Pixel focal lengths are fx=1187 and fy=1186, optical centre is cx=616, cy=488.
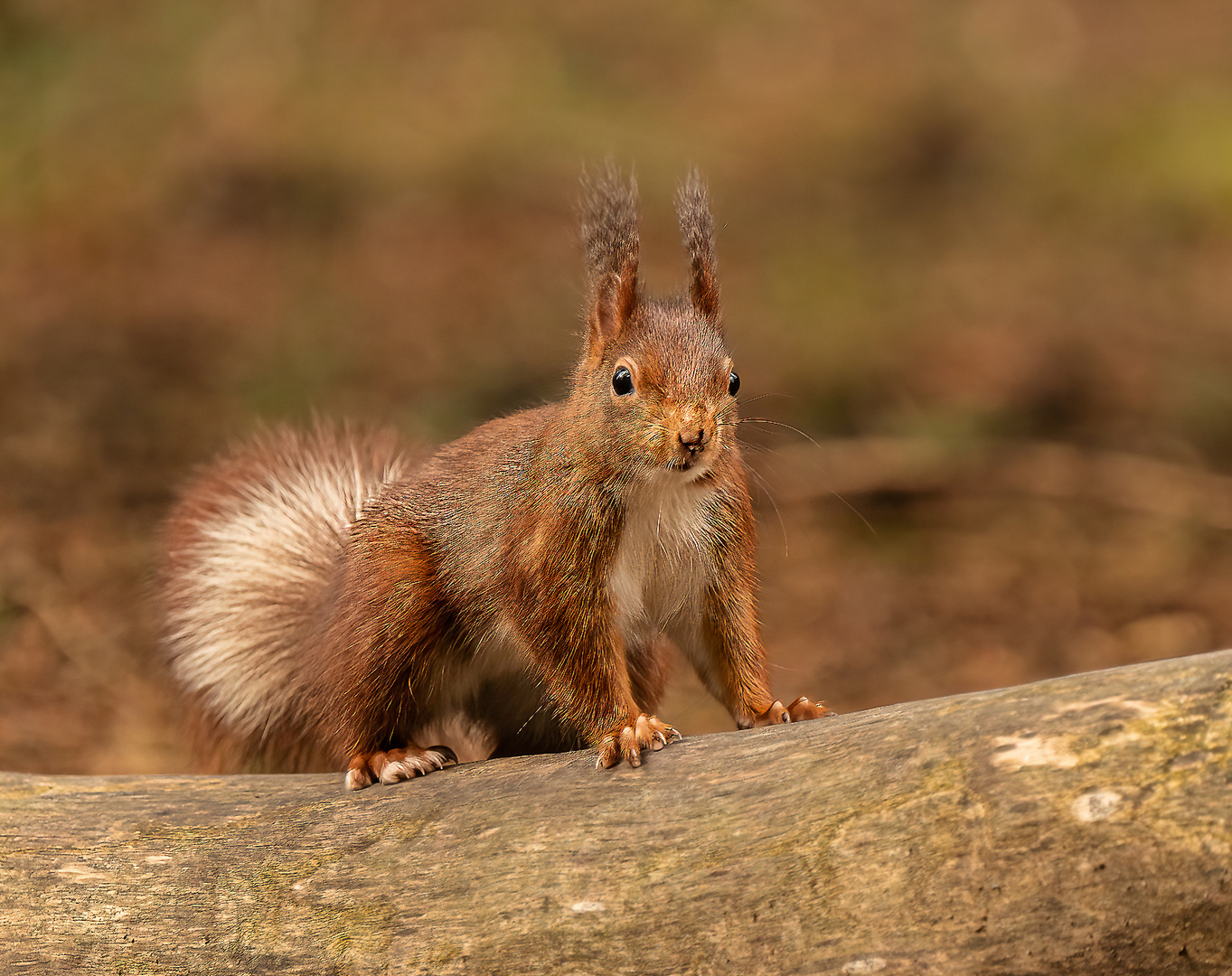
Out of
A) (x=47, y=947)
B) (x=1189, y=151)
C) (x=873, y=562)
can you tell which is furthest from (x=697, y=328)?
(x=1189, y=151)

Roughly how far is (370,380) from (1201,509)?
367 centimetres

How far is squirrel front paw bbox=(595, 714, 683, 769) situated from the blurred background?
2.13 metres

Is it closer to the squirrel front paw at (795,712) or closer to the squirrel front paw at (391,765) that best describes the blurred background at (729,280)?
the squirrel front paw at (391,765)

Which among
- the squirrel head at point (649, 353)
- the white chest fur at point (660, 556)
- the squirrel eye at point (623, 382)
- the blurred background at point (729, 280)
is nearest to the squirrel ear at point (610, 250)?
the squirrel head at point (649, 353)

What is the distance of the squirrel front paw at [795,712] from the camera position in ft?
7.06

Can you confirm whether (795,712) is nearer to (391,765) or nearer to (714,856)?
(714,856)

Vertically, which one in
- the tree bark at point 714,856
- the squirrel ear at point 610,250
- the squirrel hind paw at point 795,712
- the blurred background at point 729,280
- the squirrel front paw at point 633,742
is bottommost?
the tree bark at point 714,856

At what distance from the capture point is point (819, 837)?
65.0 inches

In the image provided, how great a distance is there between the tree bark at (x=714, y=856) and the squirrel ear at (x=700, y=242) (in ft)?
2.63

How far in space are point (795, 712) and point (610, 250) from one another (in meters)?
0.91

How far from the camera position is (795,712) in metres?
2.17

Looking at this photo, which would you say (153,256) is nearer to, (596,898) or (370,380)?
(370,380)

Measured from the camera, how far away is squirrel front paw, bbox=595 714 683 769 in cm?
197

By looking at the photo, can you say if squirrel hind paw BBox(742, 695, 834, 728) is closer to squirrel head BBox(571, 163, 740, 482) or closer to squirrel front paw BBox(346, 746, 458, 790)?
squirrel head BBox(571, 163, 740, 482)
